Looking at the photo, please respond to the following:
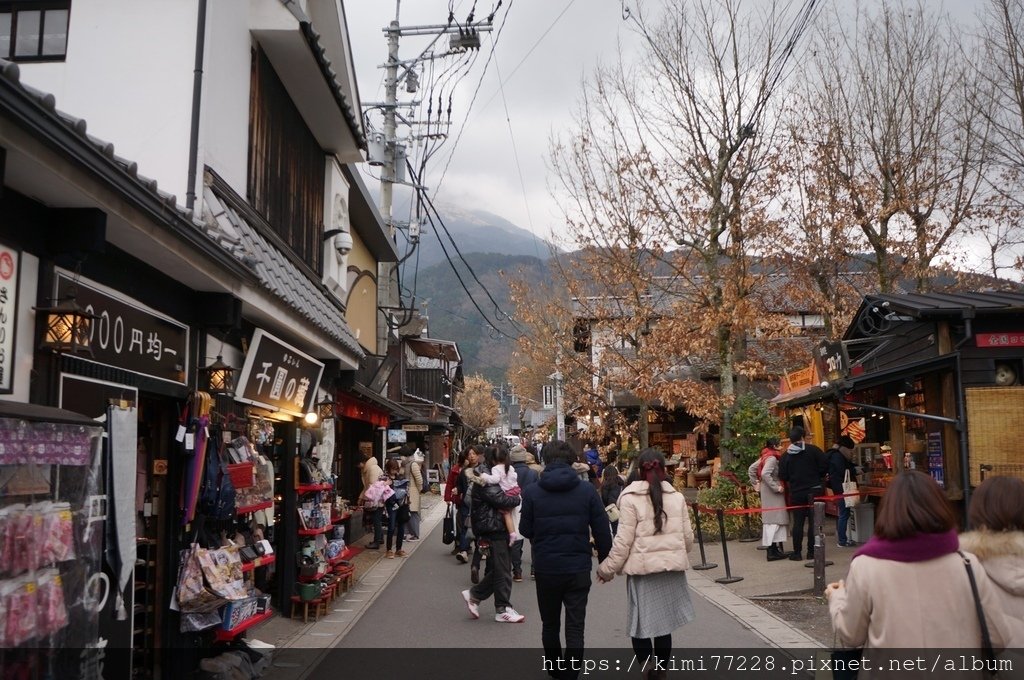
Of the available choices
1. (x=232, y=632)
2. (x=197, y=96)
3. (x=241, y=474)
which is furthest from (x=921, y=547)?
(x=197, y=96)

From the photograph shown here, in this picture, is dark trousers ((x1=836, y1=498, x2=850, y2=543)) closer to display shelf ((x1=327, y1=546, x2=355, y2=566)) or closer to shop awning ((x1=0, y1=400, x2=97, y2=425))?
display shelf ((x1=327, y1=546, x2=355, y2=566))

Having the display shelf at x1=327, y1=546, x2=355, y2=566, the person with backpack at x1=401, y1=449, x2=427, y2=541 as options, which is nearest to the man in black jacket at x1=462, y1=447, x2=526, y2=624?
the display shelf at x1=327, y1=546, x2=355, y2=566

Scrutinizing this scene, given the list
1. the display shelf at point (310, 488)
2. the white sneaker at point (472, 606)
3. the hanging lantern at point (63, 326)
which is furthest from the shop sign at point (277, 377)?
the hanging lantern at point (63, 326)

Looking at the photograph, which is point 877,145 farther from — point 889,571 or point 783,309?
point 889,571

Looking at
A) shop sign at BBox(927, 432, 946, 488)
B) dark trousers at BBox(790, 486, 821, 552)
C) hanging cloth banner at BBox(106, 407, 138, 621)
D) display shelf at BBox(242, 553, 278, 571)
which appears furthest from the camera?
dark trousers at BBox(790, 486, 821, 552)

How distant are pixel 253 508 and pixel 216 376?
1.65 meters

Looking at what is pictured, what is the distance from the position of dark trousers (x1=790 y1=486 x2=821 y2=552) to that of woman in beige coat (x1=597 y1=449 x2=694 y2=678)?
24.1 ft

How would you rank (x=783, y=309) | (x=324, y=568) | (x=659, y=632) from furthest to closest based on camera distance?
1. (x=783, y=309)
2. (x=324, y=568)
3. (x=659, y=632)

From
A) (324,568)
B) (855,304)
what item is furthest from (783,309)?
(324,568)

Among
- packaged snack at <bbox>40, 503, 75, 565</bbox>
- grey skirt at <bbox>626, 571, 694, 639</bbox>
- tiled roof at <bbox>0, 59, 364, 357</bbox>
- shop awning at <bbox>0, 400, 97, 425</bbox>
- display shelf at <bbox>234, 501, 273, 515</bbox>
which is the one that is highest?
tiled roof at <bbox>0, 59, 364, 357</bbox>

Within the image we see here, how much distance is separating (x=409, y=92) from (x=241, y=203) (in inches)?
573

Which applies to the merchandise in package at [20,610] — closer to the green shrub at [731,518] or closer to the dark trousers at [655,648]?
the dark trousers at [655,648]

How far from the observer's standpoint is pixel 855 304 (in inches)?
870

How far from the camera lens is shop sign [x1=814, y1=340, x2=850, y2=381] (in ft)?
42.2
